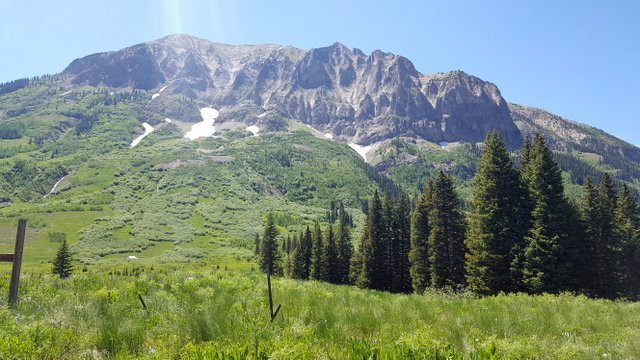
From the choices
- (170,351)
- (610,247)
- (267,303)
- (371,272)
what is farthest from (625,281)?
(170,351)

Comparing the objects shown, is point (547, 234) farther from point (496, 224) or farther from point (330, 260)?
point (330, 260)

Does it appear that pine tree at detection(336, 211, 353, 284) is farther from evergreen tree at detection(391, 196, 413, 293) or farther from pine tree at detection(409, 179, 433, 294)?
pine tree at detection(409, 179, 433, 294)

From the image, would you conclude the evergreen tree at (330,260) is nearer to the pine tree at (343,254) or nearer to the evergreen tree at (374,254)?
the pine tree at (343,254)

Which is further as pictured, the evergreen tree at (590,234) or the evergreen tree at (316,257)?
the evergreen tree at (316,257)

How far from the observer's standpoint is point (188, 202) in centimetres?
19438

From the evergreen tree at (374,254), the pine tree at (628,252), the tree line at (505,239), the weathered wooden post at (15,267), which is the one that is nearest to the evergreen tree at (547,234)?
the tree line at (505,239)

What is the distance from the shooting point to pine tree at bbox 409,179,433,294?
51.3 metres

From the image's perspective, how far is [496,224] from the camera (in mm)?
37938

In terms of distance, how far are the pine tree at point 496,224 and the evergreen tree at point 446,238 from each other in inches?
300

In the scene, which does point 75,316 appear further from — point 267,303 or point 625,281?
point 625,281

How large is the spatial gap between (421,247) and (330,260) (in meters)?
24.4

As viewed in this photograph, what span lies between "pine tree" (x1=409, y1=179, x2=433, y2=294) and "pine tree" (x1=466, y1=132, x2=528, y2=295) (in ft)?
38.7

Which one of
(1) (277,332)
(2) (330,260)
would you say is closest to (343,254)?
(2) (330,260)

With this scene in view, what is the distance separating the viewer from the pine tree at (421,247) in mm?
51281
